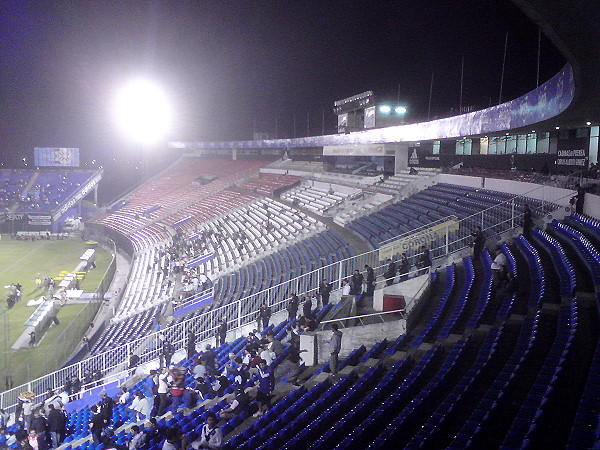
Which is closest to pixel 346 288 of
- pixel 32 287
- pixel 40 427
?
pixel 40 427

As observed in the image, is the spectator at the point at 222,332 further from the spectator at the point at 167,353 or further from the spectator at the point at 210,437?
the spectator at the point at 210,437

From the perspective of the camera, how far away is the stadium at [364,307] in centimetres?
602

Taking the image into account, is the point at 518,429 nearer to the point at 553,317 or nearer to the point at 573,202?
the point at 553,317

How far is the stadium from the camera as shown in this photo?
6.02 meters

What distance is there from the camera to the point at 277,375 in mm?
10039

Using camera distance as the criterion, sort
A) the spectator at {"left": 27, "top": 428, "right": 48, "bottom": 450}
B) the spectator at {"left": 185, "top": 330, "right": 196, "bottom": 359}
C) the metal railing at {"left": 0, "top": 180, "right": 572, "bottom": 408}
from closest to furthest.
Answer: the spectator at {"left": 27, "top": 428, "right": 48, "bottom": 450}, the spectator at {"left": 185, "top": 330, "right": 196, "bottom": 359}, the metal railing at {"left": 0, "top": 180, "right": 572, "bottom": 408}

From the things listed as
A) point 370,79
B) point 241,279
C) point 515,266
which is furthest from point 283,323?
point 370,79

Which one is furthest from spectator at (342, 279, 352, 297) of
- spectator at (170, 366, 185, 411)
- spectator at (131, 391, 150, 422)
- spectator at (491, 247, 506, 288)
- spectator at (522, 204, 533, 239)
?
spectator at (131, 391, 150, 422)

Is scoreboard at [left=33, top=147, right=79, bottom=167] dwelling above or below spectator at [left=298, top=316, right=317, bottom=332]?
above

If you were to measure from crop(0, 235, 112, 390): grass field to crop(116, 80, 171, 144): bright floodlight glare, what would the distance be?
17.8 meters

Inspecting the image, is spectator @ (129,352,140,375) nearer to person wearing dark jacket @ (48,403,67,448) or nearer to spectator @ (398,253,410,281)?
person wearing dark jacket @ (48,403,67,448)

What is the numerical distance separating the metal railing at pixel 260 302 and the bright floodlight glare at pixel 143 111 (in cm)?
4100

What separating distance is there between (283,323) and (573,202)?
771 cm

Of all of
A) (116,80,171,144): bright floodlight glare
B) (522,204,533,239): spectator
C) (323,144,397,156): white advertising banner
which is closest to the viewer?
(522,204,533,239): spectator
